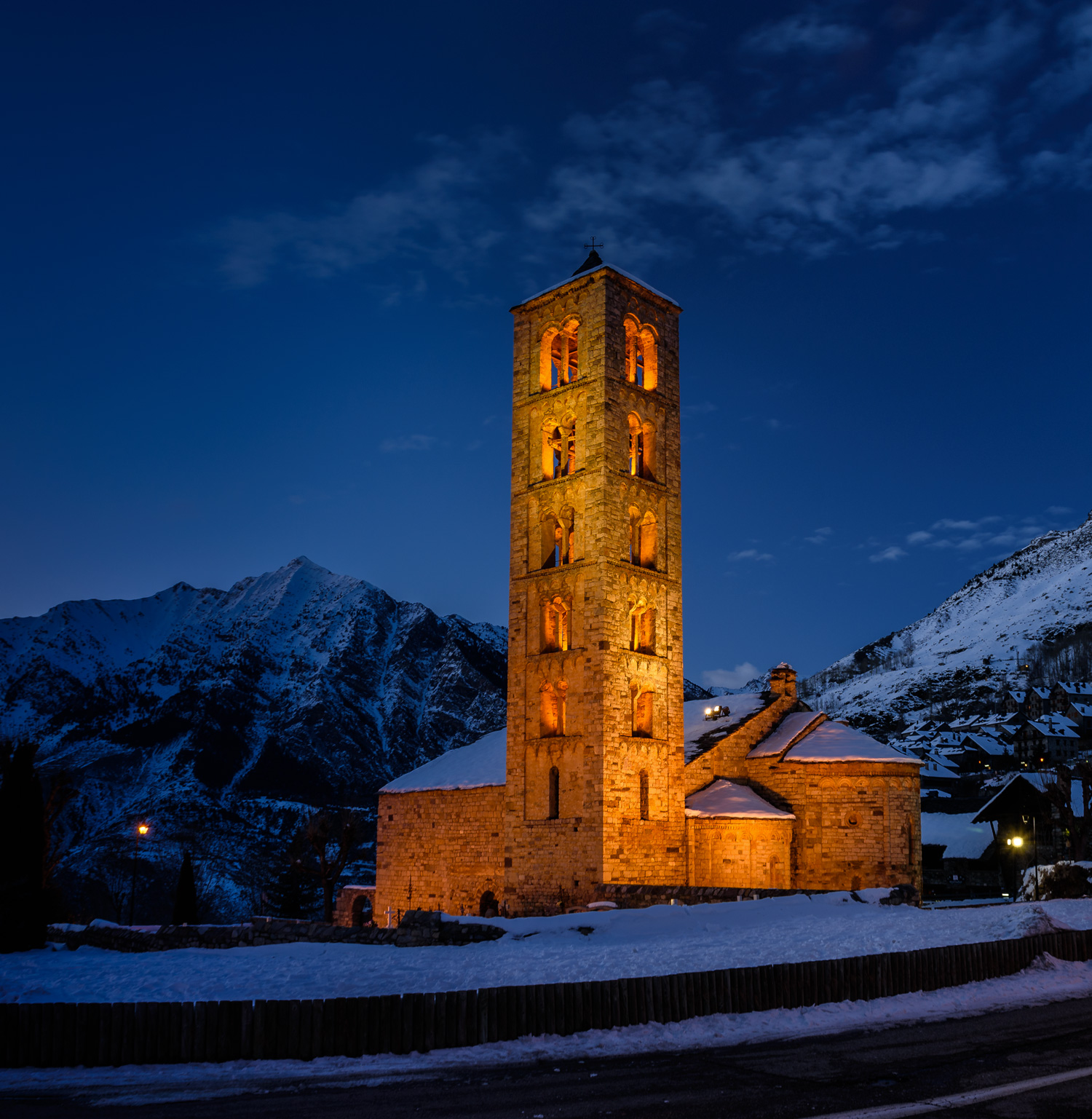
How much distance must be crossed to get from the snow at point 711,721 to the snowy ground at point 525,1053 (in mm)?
21989

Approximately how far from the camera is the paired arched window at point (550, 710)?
36156mm

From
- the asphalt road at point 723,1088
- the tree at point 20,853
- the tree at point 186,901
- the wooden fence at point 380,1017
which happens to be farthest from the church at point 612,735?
the asphalt road at point 723,1088

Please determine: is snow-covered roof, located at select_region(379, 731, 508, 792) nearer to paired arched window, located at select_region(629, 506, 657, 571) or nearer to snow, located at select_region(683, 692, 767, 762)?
snow, located at select_region(683, 692, 767, 762)

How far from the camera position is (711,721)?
40875mm

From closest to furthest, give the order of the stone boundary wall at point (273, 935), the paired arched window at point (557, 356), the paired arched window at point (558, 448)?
the stone boundary wall at point (273, 935), the paired arched window at point (558, 448), the paired arched window at point (557, 356)

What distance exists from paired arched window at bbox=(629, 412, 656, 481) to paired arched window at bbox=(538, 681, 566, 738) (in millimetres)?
8995

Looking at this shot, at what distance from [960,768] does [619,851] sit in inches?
3759

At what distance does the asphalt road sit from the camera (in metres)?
9.86

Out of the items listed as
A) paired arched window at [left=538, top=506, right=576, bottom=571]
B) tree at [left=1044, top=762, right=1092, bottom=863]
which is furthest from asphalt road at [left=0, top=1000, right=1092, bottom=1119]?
tree at [left=1044, top=762, right=1092, bottom=863]

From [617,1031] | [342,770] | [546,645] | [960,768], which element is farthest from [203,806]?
[617,1031]

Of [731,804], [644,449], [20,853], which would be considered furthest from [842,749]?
[20,853]

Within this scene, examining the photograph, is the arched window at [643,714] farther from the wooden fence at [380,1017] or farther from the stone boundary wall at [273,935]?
the wooden fence at [380,1017]

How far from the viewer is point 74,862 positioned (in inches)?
4744

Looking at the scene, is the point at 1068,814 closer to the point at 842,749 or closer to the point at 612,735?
the point at 842,749
